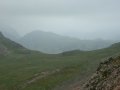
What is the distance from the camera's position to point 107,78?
103 feet

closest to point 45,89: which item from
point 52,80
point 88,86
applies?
point 52,80

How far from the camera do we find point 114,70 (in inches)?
1272

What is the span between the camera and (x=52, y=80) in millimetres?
71938

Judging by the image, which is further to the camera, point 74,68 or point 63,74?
point 74,68

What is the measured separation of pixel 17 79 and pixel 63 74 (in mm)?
15884

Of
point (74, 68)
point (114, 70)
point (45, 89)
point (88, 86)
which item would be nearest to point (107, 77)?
point (114, 70)

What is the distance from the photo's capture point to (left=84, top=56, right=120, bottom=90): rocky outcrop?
28.3 metres

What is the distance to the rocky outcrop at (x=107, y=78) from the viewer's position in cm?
2831

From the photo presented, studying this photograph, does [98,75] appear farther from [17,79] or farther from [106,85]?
[17,79]

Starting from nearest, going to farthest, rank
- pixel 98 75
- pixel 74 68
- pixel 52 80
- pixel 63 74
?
pixel 98 75
pixel 52 80
pixel 63 74
pixel 74 68

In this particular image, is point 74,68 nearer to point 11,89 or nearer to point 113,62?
point 11,89

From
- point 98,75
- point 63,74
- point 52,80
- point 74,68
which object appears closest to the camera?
point 98,75

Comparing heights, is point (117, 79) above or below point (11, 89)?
above

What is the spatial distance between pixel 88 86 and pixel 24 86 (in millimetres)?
40029
